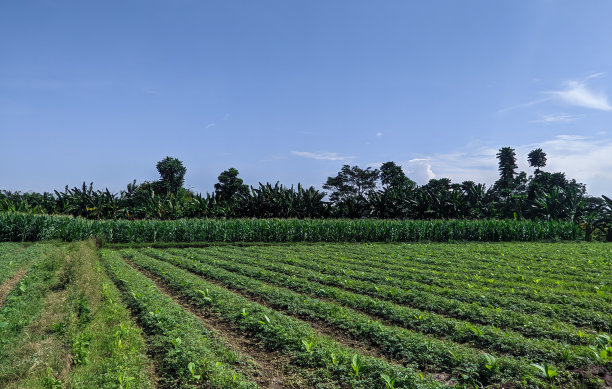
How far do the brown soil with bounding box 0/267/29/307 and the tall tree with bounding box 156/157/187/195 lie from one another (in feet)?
141

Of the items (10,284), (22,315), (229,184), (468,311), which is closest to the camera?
(468,311)

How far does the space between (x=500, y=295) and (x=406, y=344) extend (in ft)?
17.1

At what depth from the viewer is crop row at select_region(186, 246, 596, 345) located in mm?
7492

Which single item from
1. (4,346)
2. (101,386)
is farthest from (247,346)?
(4,346)

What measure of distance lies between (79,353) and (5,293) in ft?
23.5

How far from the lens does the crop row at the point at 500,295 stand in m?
8.66

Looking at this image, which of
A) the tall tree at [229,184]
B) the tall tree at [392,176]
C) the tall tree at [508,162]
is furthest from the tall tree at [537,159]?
the tall tree at [229,184]

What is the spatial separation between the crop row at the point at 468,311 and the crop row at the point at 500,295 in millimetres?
418

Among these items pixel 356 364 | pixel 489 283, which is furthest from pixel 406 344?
pixel 489 283

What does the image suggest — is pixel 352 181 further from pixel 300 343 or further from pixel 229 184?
pixel 300 343

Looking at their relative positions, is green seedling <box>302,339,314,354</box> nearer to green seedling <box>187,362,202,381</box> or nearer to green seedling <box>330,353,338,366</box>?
green seedling <box>330,353,338,366</box>

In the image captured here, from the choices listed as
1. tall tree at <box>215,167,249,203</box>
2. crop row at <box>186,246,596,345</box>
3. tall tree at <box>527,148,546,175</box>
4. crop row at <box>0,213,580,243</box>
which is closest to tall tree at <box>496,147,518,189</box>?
tall tree at <box>527,148,546,175</box>

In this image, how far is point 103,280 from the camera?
12.8 meters

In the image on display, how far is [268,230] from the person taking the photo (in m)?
30.0
